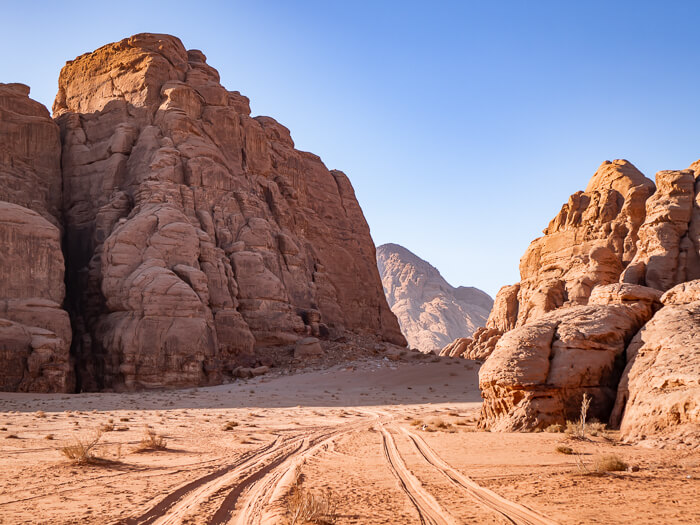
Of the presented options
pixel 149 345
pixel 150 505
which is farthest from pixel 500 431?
pixel 149 345

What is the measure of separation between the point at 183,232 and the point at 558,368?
24.9 meters

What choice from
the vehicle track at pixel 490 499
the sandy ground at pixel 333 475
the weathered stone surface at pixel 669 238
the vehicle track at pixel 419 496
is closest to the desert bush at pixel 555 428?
the sandy ground at pixel 333 475

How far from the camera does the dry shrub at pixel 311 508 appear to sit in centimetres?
530

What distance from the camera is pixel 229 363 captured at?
32469 mm

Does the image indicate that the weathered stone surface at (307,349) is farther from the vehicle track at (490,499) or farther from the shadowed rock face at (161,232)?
the vehicle track at (490,499)

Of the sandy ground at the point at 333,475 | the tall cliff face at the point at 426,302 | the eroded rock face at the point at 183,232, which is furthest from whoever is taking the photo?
the tall cliff face at the point at 426,302

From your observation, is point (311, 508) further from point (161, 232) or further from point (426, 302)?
point (426, 302)

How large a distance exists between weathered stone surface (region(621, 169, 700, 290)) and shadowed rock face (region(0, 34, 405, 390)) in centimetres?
2015

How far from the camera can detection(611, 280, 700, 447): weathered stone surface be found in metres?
9.41

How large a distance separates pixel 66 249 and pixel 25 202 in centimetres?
376

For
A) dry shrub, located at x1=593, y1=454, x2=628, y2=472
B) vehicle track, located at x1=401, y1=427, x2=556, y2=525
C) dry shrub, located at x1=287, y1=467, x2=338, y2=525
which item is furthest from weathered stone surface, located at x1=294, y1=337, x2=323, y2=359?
dry shrub, located at x1=287, y1=467, x2=338, y2=525

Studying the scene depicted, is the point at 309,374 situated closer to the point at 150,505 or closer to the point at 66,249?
the point at 66,249

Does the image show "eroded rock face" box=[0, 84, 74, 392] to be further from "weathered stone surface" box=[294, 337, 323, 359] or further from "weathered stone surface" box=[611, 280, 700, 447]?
"weathered stone surface" box=[611, 280, 700, 447]

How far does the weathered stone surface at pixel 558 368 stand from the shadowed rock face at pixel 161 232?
1964 cm
